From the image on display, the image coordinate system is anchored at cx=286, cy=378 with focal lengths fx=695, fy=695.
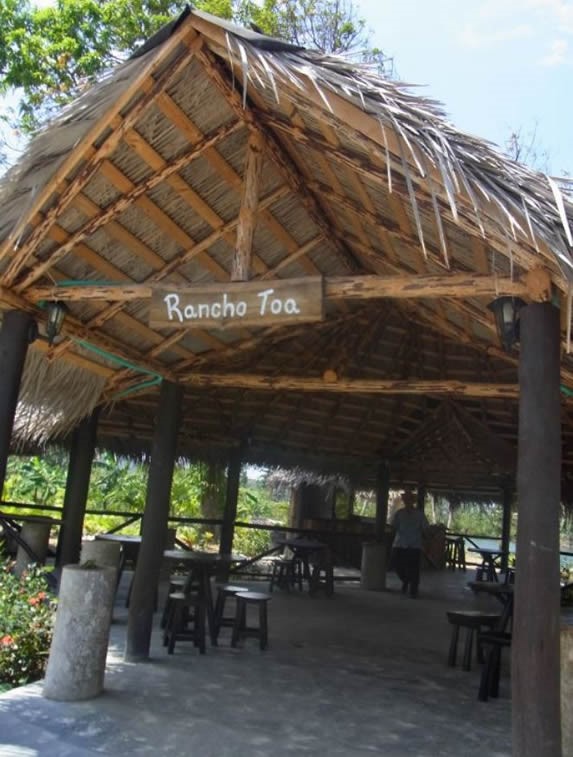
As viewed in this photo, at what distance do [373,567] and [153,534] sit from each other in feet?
21.0

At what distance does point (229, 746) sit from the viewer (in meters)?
3.69

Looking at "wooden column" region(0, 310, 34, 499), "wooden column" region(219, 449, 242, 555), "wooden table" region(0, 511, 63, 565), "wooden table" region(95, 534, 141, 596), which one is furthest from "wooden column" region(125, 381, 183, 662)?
"wooden column" region(219, 449, 242, 555)

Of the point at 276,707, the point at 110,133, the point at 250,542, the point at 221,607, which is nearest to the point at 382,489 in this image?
the point at 221,607

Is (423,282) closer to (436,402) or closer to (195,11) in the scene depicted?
(195,11)

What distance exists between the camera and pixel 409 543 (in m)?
10.8

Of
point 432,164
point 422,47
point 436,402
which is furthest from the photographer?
point 422,47

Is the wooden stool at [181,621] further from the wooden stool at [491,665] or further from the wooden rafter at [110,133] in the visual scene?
the wooden rafter at [110,133]

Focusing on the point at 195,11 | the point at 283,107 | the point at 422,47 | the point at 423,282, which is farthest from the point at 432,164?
the point at 422,47

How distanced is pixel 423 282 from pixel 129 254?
7.49 ft

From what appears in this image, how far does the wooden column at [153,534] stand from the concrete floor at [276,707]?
22 centimetres

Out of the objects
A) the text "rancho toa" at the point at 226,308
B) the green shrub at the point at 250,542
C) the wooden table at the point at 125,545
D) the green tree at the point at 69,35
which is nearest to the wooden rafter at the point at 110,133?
the text "rancho toa" at the point at 226,308

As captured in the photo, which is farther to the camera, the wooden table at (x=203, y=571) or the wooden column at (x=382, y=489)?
the wooden column at (x=382, y=489)

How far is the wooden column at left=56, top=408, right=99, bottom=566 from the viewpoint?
8.44 meters

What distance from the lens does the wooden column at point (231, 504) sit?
10.4 metres
